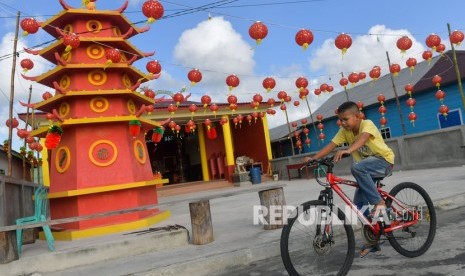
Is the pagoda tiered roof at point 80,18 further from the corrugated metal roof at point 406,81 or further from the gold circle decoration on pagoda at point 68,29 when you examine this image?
the corrugated metal roof at point 406,81

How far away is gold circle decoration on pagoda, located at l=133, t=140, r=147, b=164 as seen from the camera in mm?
9034

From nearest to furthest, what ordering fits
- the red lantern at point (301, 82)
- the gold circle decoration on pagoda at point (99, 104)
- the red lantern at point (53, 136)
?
the red lantern at point (53, 136)
the gold circle decoration on pagoda at point (99, 104)
the red lantern at point (301, 82)

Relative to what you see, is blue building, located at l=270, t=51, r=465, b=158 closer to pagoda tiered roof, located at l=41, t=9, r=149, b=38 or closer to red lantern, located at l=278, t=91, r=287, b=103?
red lantern, located at l=278, t=91, r=287, b=103

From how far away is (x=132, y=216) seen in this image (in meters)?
8.27

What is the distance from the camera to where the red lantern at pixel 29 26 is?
8.12 meters

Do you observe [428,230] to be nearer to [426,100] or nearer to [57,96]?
[57,96]

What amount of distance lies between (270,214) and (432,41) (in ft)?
27.1

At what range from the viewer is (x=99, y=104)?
28.2ft

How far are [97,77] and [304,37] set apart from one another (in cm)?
476

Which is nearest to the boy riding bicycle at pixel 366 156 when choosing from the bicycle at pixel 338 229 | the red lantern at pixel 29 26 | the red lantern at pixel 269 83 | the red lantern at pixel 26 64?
the bicycle at pixel 338 229

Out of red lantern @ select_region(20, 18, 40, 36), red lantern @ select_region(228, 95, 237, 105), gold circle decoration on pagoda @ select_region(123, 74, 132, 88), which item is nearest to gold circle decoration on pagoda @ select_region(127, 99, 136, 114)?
gold circle decoration on pagoda @ select_region(123, 74, 132, 88)

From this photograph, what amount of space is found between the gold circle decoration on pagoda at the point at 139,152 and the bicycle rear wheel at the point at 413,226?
630 centimetres

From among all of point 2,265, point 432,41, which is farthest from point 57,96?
point 432,41

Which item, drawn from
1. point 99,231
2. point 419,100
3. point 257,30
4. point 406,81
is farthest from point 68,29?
point 406,81
